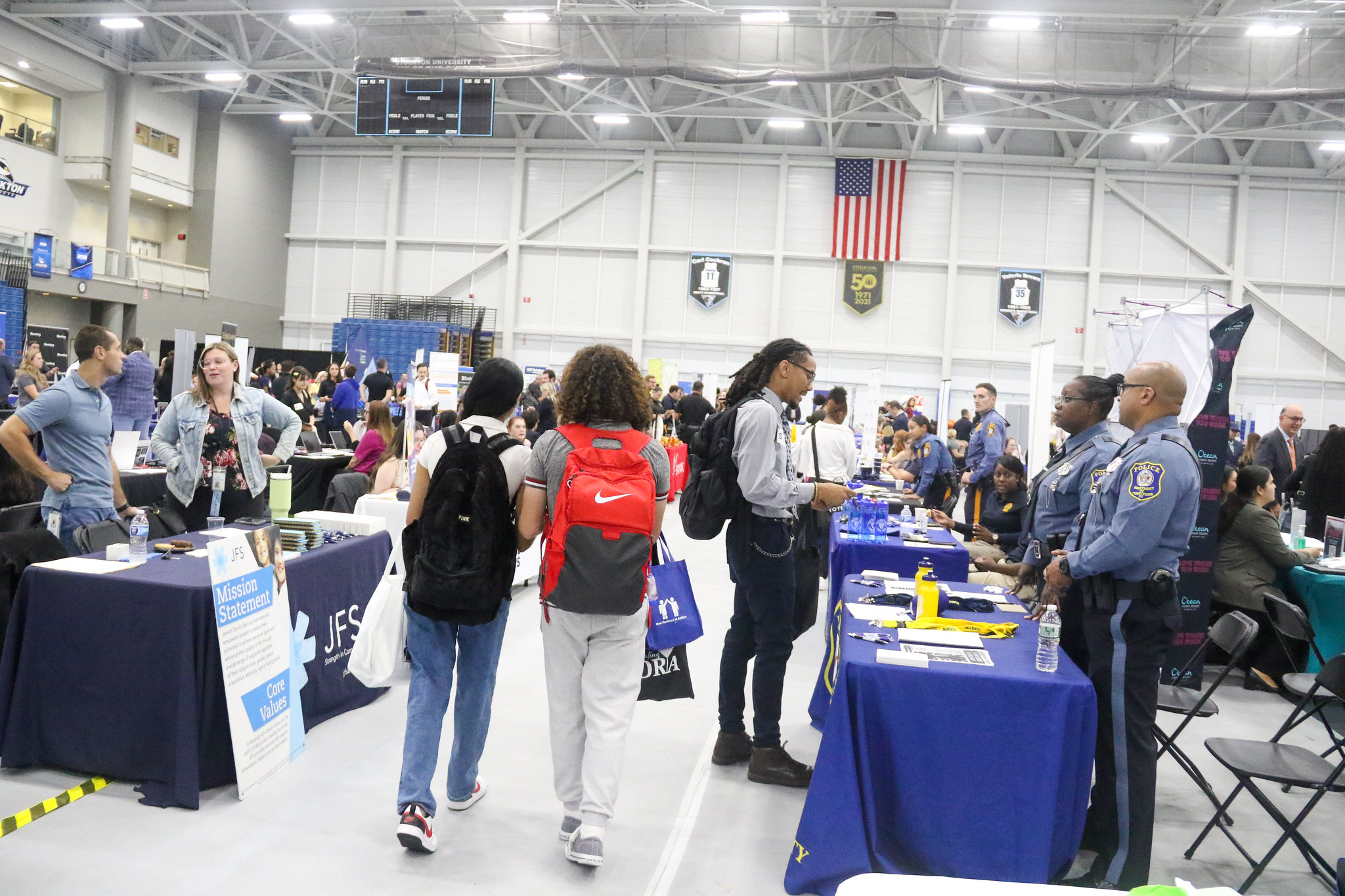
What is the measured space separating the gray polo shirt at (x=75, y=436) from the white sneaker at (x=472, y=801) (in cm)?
194

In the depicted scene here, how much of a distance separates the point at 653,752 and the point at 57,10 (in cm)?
1641

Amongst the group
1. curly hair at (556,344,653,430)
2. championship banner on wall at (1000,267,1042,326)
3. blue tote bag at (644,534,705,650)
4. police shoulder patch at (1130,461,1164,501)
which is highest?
championship banner on wall at (1000,267,1042,326)

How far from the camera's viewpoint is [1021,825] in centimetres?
240

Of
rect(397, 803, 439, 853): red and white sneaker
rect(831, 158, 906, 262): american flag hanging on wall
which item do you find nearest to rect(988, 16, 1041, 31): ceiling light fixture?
rect(831, 158, 906, 262): american flag hanging on wall

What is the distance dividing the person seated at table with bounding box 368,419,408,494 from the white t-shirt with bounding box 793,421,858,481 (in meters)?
2.63

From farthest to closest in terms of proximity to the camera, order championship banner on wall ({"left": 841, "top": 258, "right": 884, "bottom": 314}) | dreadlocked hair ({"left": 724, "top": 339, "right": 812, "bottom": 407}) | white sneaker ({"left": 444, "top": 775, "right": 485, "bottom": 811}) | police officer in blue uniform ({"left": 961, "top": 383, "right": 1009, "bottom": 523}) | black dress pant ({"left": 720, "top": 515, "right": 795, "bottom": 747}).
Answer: championship banner on wall ({"left": 841, "top": 258, "right": 884, "bottom": 314}), police officer in blue uniform ({"left": 961, "top": 383, "right": 1009, "bottom": 523}), dreadlocked hair ({"left": 724, "top": 339, "right": 812, "bottom": 407}), black dress pant ({"left": 720, "top": 515, "right": 795, "bottom": 747}), white sneaker ({"left": 444, "top": 775, "right": 485, "bottom": 811})

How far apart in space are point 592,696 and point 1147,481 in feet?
5.38

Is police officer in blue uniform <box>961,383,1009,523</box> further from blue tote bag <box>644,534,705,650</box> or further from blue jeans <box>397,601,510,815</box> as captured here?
blue jeans <box>397,601,510,815</box>

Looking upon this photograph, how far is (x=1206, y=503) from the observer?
194 inches

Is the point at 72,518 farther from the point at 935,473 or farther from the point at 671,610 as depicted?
the point at 935,473

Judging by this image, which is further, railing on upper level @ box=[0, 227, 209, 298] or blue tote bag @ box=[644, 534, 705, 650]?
railing on upper level @ box=[0, 227, 209, 298]

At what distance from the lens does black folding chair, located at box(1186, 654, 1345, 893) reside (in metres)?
2.57

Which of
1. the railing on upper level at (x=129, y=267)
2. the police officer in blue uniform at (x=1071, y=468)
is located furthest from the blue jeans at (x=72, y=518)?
the railing on upper level at (x=129, y=267)

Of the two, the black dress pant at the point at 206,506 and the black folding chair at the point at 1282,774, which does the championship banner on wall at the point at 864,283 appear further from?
the black folding chair at the point at 1282,774
